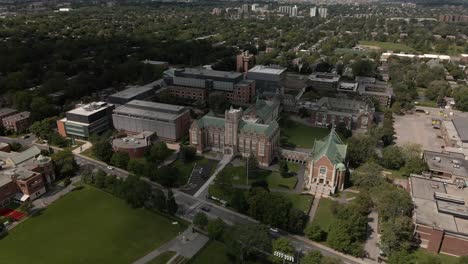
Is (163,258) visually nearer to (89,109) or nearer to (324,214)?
(324,214)

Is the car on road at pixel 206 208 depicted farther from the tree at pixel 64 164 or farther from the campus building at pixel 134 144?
the tree at pixel 64 164

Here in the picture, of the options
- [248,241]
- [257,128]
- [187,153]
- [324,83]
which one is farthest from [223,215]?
[324,83]

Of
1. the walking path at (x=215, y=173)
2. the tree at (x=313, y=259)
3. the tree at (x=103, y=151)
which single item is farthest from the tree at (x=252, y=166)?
the tree at (x=103, y=151)

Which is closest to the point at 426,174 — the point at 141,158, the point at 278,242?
the point at 278,242

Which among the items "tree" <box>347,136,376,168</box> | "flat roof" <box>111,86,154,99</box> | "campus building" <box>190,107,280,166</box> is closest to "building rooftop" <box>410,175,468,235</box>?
"tree" <box>347,136,376,168</box>

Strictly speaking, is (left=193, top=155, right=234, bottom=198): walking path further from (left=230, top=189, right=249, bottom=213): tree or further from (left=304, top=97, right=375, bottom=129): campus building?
(left=304, top=97, right=375, bottom=129): campus building

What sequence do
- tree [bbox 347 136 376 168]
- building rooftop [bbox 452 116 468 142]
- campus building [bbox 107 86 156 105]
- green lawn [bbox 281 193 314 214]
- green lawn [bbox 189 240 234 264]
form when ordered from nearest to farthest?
green lawn [bbox 189 240 234 264], green lawn [bbox 281 193 314 214], tree [bbox 347 136 376 168], building rooftop [bbox 452 116 468 142], campus building [bbox 107 86 156 105]
